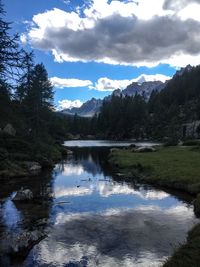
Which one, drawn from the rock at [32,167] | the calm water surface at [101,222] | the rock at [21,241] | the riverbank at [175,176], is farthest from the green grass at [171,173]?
the rock at [21,241]

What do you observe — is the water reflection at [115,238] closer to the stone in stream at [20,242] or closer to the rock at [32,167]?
the stone in stream at [20,242]

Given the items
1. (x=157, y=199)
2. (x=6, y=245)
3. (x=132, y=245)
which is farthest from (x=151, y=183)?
(x=6, y=245)

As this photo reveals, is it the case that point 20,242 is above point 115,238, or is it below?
above

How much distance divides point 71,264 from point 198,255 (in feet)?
17.8

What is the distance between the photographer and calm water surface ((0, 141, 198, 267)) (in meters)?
16.2

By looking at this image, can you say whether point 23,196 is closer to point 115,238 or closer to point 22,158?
point 115,238

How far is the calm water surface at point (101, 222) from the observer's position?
53.1ft

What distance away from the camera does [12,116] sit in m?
23.0

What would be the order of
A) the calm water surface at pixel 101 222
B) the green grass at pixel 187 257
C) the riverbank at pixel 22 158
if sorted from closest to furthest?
the green grass at pixel 187 257, the calm water surface at pixel 101 222, the riverbank at pixel 22 158

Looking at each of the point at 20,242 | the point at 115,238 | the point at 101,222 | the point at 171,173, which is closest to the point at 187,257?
the point at 115,238

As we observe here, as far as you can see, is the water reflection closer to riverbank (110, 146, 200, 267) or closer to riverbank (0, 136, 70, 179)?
riverbank (110, 146, 200, 267)

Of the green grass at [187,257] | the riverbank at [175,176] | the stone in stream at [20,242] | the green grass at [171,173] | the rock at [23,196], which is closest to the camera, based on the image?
the green grass at [187,257]

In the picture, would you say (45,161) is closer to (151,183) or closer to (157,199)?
(151,183)

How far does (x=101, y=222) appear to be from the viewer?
21875 millimetres
